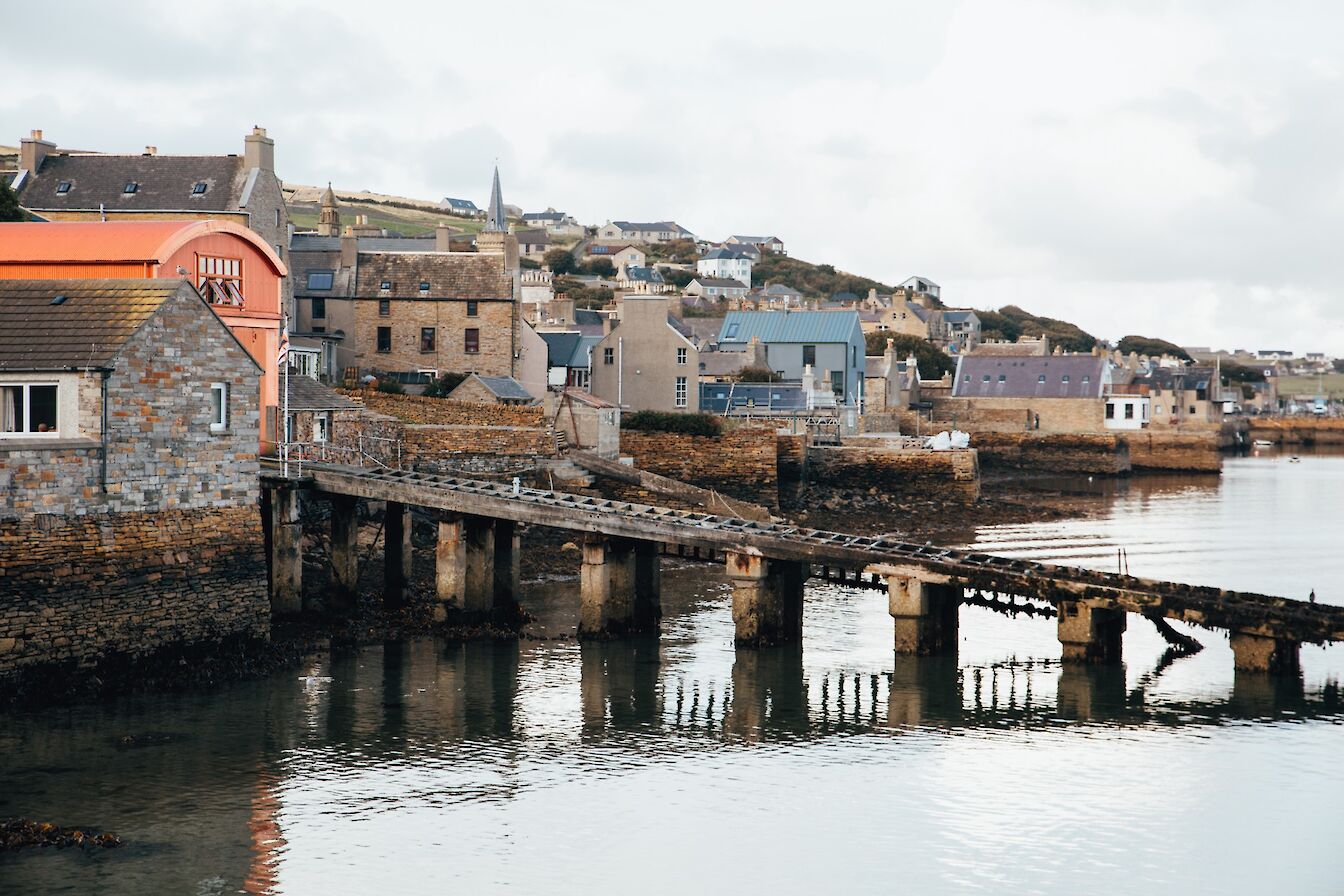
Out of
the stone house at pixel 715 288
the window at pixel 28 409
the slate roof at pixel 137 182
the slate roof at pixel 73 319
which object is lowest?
the window at pixel 28 409

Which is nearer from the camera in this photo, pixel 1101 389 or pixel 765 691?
pixel 765 691

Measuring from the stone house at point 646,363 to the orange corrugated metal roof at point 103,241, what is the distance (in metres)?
33.8

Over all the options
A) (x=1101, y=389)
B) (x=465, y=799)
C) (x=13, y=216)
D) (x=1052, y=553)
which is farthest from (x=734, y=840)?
(x=1101, y=389)

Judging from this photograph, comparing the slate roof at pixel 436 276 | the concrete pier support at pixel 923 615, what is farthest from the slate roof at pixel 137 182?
the concrete pier support at pixel 923 615

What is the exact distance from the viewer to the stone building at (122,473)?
26.4 meters

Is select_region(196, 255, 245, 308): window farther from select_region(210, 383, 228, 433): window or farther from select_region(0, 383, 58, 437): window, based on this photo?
select_region(0, 383, 58, 437): window

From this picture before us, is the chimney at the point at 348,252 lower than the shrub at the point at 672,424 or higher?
higher

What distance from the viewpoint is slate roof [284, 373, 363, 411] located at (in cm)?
4166

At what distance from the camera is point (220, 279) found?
1484 inches

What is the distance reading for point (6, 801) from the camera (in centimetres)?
2234

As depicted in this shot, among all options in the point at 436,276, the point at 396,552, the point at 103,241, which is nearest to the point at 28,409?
the point at 103,241

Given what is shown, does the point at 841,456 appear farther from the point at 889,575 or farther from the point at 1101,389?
the point at 1101,389

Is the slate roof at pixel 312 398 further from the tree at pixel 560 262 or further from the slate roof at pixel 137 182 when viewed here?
the tree at pixel 560 262

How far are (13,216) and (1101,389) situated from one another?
6972cm
